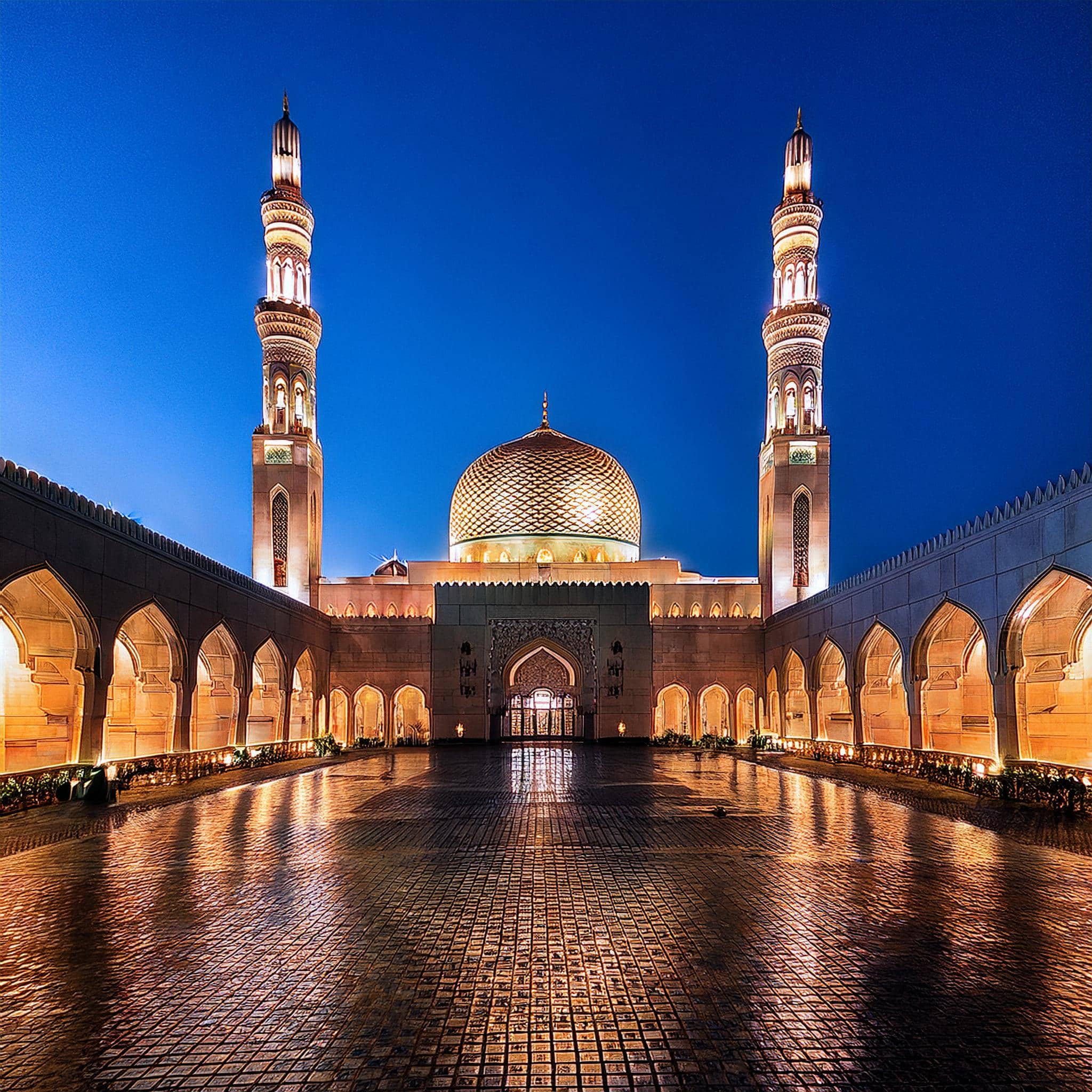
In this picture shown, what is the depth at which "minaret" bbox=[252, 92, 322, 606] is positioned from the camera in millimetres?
25547

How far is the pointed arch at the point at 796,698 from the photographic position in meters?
22.7

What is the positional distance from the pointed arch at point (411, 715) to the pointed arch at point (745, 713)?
933cm

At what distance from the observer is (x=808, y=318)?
25.9m

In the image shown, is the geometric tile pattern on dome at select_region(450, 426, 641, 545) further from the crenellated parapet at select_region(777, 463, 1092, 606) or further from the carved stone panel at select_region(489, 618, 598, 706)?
the crenellated parapet at select_region(777, 463, 1092, 606)

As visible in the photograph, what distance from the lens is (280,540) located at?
25688 millimetres

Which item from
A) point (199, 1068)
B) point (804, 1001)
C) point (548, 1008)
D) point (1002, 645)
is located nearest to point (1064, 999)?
→ point (804, 1001)

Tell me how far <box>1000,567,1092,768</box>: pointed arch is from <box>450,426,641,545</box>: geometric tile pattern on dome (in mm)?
16566

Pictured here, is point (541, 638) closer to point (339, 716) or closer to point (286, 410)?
point (339, 716)

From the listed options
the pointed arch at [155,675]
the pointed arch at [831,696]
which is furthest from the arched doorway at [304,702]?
the pointed arch at [831,696]

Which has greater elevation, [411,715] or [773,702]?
[773,702]

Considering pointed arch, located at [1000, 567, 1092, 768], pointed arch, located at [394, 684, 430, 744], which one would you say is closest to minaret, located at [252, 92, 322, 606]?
pointed arch, located at [394, 684, 430, 744]

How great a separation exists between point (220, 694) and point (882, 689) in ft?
47.7

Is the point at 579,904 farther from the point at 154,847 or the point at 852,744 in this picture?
the point at 852,744

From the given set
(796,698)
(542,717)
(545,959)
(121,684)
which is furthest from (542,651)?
(545,959)
